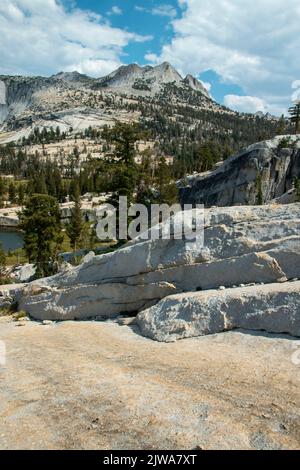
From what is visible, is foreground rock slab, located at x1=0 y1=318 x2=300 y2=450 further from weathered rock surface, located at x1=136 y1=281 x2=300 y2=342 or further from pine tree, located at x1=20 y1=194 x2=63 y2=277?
pine tree, located at x1=20 y1=194 x2=63 y2=277

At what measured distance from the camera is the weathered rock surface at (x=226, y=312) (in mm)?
17469

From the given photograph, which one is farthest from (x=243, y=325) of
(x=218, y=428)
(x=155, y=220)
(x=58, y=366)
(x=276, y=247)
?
(x=155, y=220)

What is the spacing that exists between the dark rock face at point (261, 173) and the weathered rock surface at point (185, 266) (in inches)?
2969

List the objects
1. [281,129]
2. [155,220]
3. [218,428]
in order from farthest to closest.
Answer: [281,129]
[155,220]
[218,428]

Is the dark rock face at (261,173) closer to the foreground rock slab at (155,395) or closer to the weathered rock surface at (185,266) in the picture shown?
the weathered rock surface at (185,266)

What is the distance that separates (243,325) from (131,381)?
5.83 metres

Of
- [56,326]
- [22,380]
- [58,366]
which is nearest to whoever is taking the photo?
[22,380]

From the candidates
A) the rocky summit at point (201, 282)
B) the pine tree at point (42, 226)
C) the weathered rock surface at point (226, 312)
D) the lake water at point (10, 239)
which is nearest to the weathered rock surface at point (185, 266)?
the rocky summit at point (201, 282)

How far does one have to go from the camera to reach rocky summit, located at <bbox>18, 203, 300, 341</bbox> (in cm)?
1861

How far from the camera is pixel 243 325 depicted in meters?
18.3

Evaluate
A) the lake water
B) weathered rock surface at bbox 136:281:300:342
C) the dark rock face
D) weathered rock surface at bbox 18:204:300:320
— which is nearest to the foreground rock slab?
weathered rock surface at bbox 136:281:300:342

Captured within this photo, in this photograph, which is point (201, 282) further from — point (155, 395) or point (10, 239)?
point (10, 239)

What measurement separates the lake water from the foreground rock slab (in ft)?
357
